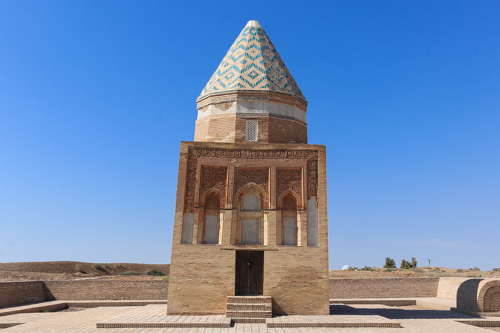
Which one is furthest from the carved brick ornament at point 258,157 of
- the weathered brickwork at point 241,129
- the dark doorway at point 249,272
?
the dark doorway at point 249,272

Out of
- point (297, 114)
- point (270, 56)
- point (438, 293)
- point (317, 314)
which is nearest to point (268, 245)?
point (317, 314)

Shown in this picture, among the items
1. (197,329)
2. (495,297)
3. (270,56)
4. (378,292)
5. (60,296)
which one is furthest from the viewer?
(378,292)

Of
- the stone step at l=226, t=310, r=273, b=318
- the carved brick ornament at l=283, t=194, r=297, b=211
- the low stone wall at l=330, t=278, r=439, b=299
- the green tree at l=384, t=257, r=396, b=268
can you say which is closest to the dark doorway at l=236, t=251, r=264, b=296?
the stone step at l=226, t=310, r=273, b=318

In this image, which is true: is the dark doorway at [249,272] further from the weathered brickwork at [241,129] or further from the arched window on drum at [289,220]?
the weathered brickwork at [241,129]

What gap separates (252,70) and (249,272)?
4990 mm

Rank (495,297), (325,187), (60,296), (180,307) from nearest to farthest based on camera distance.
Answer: (180,307) < (325,187) < (495,297) < (60,296)

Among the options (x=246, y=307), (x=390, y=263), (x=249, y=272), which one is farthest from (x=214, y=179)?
(x=390, y=263)

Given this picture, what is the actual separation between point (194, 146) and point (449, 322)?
22.5 ft

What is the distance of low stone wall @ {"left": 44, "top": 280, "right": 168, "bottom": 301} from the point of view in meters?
13.0

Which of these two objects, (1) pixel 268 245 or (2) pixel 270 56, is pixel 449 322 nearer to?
(1) pixel 268 245

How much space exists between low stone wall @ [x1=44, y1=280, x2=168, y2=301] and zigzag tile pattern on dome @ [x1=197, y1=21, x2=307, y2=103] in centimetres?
657

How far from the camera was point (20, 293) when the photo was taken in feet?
39.0

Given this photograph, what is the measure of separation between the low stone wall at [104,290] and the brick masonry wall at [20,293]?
307 millimetres

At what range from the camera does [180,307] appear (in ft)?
27.6
